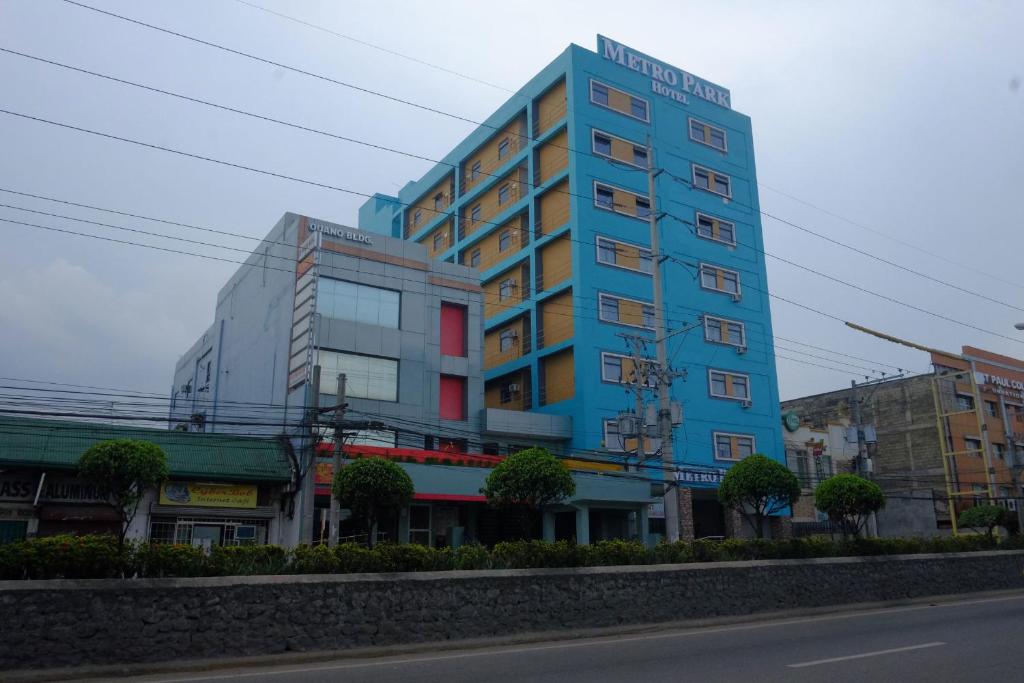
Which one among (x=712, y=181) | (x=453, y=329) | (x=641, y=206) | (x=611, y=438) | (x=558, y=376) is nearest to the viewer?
(x=453, y=329)

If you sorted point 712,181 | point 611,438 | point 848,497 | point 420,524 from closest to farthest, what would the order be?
1. point 848,497
2. point 420,524
3. point 611,438
4. point 712,181

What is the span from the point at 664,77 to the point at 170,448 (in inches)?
1327

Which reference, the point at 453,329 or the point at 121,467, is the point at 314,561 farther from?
the point at 453,329

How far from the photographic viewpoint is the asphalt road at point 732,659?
10852 millimetres

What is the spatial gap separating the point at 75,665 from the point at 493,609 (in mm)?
7335

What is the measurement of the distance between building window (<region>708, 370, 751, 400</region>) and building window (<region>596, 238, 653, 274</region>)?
665 centimetres

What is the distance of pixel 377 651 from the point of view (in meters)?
14.4

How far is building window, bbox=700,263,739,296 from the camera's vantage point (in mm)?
44812

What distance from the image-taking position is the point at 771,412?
45000 millimetres

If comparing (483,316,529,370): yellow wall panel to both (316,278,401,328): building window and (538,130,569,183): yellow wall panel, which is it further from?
(316,278,401,328): building window

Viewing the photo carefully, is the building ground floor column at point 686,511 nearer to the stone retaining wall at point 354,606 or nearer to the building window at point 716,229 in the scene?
the stone retaining wall at point 354,606

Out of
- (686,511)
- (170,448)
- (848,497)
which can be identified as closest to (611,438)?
(686,511)

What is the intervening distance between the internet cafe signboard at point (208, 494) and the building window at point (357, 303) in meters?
7.87

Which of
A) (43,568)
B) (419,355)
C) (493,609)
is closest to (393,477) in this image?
(493,609)
